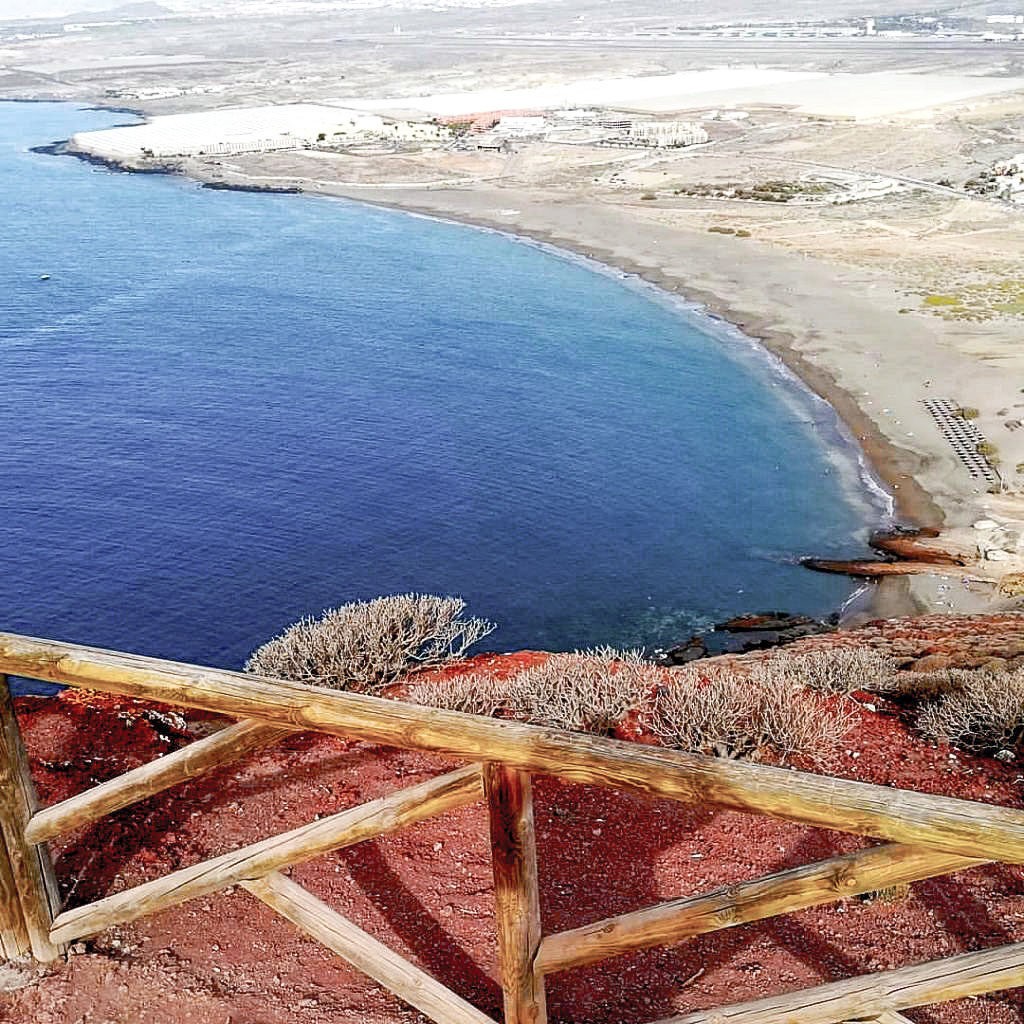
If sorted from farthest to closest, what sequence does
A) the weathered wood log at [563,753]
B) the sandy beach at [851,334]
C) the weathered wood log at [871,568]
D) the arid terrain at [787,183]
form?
the arid terrain at [787,183] < the sandy beach at [851,334] < the weathered wood log at [871,568] < the weathered wood log at [563,753]

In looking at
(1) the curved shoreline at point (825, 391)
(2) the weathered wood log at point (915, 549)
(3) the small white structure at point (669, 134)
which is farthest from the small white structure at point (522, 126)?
(2) the weathered wood log at point (915, 549)

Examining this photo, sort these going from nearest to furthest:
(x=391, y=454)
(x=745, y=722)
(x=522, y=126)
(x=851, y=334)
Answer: (x=745, y=722) → (x=391, y=454) → (x=851, y=334) → (x=522, y=126)

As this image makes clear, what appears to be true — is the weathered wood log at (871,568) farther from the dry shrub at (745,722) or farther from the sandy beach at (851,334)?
the dry shrub at (745,722)

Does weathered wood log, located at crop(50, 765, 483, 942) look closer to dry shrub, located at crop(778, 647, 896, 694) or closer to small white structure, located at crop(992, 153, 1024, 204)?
dry shrub, located at crop(778, 647, 896, 694)

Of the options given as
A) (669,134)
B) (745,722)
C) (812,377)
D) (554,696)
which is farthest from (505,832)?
(669,134)

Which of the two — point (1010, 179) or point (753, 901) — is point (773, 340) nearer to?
point (1010, 179)
